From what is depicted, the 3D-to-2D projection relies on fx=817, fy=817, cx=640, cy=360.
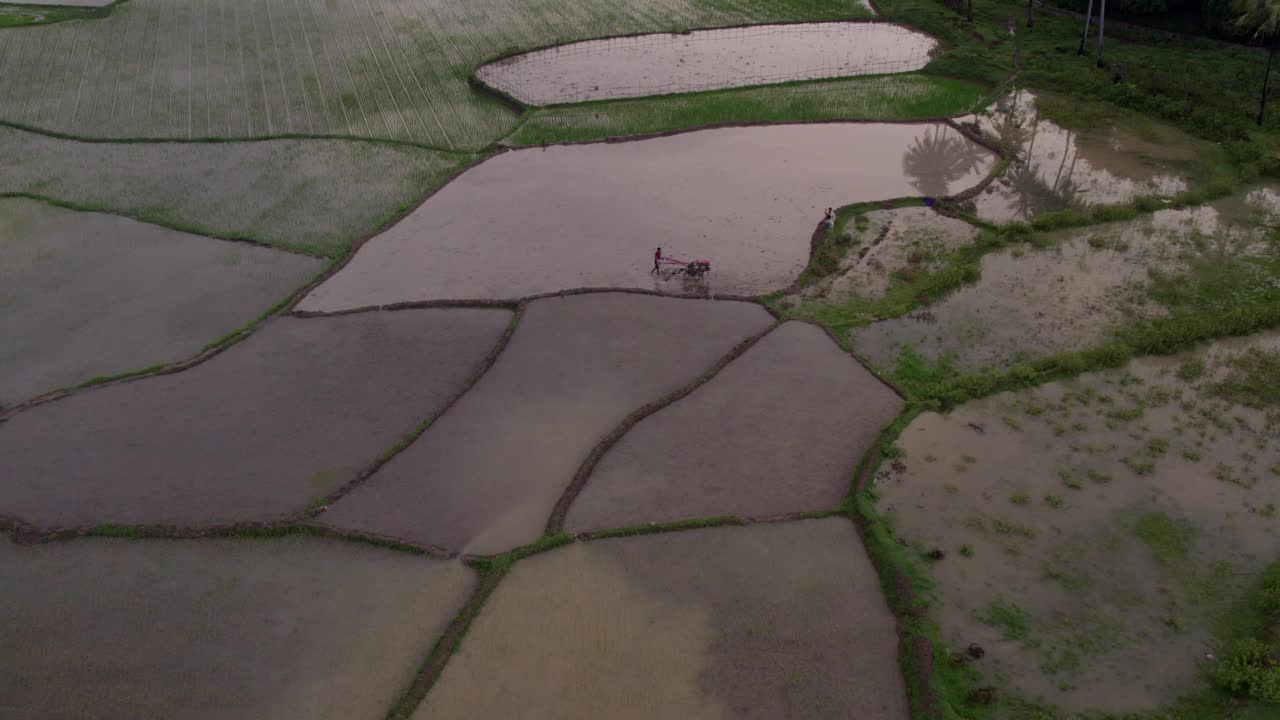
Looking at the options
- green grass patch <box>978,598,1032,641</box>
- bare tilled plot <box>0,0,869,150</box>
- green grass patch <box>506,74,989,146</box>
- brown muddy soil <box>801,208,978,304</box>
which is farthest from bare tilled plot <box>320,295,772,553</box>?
bare tilled plot <box>0,0,869,150</box>

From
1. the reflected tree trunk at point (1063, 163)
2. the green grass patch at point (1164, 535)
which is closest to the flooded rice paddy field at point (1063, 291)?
the reflected tree trunk at point (1063, 163)

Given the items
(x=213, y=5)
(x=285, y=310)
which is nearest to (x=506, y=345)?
(x=285, y=310)

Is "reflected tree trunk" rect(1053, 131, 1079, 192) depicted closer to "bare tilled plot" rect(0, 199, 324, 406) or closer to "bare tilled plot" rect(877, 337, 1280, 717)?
"bare tilled plot" rect(877, 337, 1280, 717)

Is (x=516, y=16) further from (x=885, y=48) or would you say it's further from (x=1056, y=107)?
(x=1056, y=107)

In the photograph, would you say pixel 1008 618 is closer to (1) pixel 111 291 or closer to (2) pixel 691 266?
(2) pixel 691 266

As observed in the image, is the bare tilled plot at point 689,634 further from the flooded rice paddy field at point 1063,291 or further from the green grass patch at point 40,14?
the green grass patch at point 40,14
